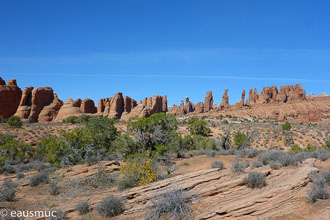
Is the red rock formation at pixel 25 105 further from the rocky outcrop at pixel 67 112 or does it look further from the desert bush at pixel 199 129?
the desert bush at pixel 199 129

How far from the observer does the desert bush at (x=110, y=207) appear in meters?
6.14

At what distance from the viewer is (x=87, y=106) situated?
7800 cm

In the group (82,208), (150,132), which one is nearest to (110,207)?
(82,208)

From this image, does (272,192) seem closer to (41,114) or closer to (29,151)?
(29,151)

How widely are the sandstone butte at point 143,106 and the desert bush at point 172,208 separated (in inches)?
918

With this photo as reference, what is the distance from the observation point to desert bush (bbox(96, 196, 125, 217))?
6.14 meters

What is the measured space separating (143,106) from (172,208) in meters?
62.5

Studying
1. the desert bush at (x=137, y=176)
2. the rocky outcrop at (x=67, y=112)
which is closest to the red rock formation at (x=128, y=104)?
the rocky outcrop at (x=67, y=112)

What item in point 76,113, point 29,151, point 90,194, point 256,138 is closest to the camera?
point 90,194

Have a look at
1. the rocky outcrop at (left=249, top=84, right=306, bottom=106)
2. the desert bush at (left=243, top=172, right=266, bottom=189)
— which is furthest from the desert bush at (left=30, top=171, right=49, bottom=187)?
the rocky outcrop at (left=249, top=84, right=306, bottom=106)

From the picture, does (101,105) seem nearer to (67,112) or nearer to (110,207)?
(67,112)

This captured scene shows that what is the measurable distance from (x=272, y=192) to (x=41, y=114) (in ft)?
217

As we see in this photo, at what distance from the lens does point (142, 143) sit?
1365 centimetres

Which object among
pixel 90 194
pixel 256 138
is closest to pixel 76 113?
pixel 256 138
